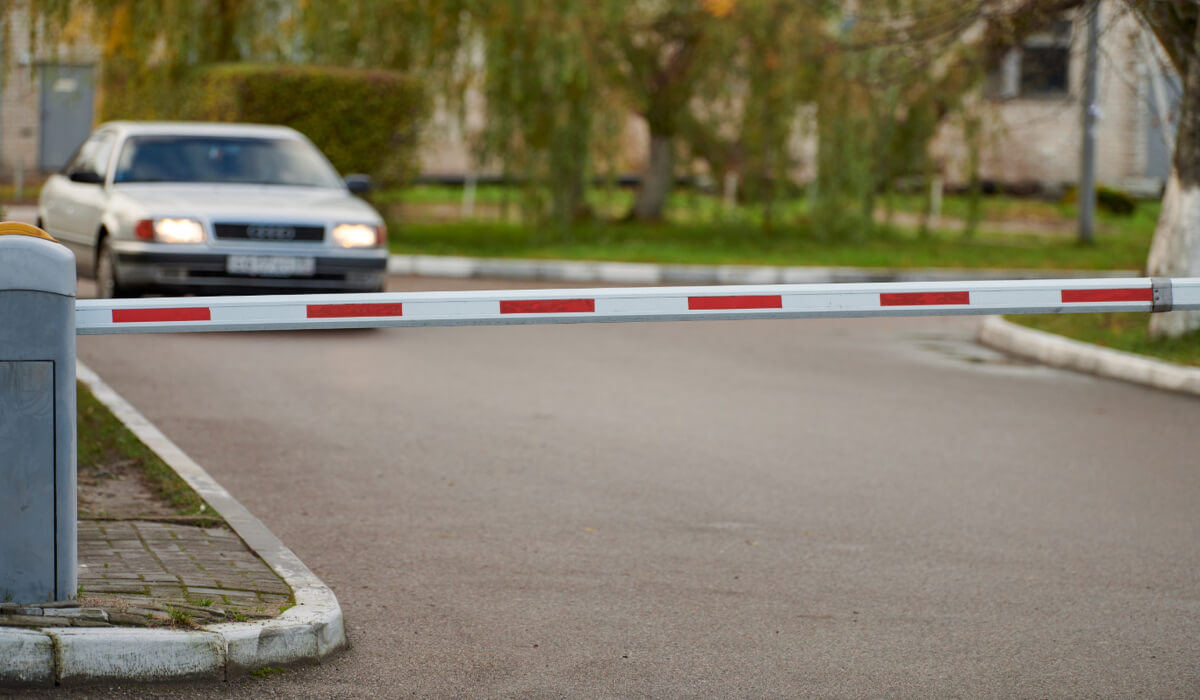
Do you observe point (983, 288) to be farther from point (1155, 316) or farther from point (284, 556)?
point (1155, 316)

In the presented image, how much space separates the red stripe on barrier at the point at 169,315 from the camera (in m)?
4.89

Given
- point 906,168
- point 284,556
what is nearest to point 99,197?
point 284,556

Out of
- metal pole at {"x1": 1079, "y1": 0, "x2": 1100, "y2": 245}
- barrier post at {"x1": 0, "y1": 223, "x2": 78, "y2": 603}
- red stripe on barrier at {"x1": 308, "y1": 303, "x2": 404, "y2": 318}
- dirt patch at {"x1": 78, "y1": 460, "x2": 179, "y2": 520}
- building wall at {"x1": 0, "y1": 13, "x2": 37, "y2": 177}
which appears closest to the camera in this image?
barrier post at {"x1": 0, "y1": 223, "x2": 78, "y2": 603}

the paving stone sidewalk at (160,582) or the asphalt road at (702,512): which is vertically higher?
the paving stone sidewalk at (160,582)

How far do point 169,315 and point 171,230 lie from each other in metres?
7.93

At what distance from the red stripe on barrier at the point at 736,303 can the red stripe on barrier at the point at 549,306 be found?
326 millimetres

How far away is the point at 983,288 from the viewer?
5.32 m

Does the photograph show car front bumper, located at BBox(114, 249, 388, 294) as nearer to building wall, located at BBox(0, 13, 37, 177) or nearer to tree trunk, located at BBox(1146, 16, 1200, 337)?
tree trunk, located at BBox(1146, 16, 1200, 337)

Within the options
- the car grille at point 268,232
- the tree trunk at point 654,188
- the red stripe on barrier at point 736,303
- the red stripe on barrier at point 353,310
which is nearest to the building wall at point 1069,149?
the tree trunk at point 654,188

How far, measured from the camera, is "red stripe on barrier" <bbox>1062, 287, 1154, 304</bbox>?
17.6 ft

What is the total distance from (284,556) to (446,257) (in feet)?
47.4

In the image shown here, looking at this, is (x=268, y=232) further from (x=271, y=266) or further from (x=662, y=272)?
(x=662, y=272)

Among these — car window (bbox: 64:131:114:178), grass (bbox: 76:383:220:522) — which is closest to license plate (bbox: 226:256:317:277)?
car window (bbox: 64:131:114:178)

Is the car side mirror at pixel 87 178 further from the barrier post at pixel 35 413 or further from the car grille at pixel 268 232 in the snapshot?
the barrier post at pixel 35 413
